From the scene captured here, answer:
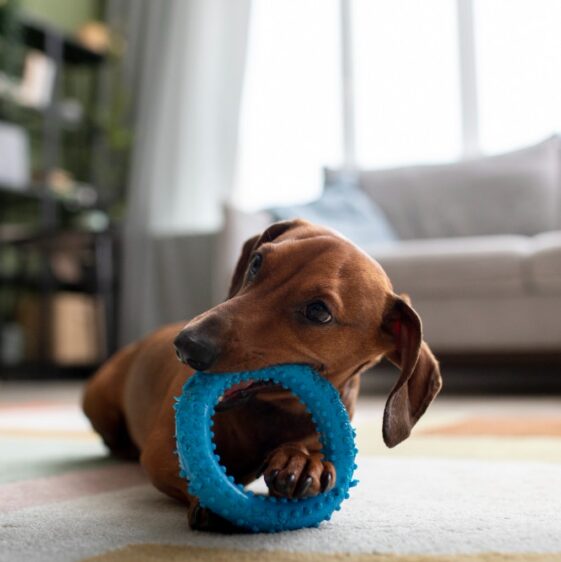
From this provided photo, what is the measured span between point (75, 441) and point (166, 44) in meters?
3.87

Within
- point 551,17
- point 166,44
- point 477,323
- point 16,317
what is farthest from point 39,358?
point 551,17

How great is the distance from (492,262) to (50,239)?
2.68 meters

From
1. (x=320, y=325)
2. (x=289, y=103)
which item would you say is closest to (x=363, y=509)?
(x=320, y=325)

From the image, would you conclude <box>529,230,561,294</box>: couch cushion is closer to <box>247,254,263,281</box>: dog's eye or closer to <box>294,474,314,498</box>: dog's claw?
<box>247,254,263,281</box>: dog's eye

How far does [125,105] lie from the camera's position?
5.51 metres

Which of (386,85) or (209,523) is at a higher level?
(386,85)

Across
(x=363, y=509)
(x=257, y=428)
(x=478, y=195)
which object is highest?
(x=478, y=195)

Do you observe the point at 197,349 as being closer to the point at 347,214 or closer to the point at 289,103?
the point at 347,214

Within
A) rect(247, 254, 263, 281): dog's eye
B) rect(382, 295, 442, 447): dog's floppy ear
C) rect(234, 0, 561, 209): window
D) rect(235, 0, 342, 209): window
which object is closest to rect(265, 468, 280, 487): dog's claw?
rect(382, 295, 442, 447): dog's floppy ear

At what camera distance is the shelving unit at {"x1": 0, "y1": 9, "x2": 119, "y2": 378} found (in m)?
4.72

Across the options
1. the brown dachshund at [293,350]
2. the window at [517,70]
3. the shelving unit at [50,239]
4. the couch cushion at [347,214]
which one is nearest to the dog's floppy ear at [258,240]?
the brown dachshund at [293,350]

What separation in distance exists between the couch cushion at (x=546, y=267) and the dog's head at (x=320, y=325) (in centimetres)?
214

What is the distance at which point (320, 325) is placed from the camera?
1.06 meters

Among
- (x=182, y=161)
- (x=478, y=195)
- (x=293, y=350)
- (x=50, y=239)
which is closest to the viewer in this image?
(x=293, y=350)
